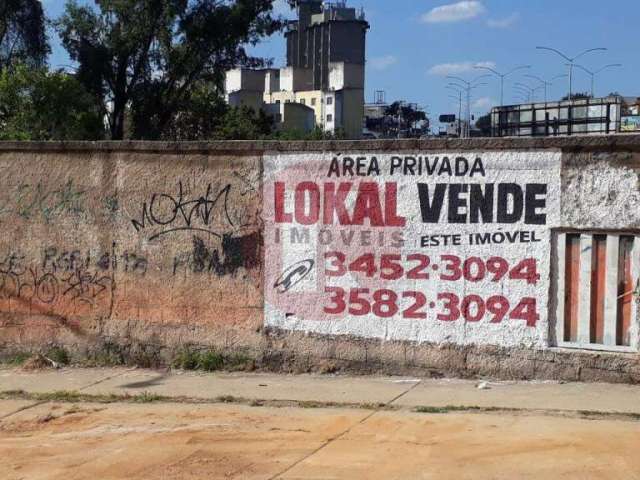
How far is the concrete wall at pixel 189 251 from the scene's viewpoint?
7629 mm

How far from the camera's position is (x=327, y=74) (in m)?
99.3

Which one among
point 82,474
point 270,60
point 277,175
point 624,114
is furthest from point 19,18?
point 624,114

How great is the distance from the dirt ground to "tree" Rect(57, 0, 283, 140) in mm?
36086

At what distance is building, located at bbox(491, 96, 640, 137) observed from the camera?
174 feet

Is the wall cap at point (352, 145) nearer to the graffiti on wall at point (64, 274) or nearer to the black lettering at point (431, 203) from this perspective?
the black lettering at point (431, 203)

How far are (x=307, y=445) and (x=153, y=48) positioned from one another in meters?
39.1

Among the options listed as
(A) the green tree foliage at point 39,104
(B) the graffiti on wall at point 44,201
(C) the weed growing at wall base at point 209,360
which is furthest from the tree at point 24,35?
(C) the weed growing at wall base at point 209,360

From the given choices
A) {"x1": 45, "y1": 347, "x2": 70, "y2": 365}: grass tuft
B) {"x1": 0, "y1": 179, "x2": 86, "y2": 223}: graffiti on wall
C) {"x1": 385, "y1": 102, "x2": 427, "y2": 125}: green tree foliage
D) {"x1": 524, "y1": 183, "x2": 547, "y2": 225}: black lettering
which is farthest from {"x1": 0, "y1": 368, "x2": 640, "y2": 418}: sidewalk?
{"x1": 385, "y1": 102, "x2": 427, "y2": 125}: green tree foliage

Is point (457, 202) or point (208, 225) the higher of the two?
point (457, 202)

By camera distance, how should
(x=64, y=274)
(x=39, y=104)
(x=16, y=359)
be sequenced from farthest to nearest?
(x=39, y=104), (x=16, y=359), (x=64, y=274)

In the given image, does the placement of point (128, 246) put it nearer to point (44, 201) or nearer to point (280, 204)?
point (44, 201)

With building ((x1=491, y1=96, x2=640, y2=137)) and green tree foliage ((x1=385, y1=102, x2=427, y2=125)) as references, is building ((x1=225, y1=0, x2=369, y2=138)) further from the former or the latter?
building ((x1=491, y1=96, x2=640, y2=137))

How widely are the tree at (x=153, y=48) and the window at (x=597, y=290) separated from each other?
3630cm

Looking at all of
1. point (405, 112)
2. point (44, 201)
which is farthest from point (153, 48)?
point (405, 112)
